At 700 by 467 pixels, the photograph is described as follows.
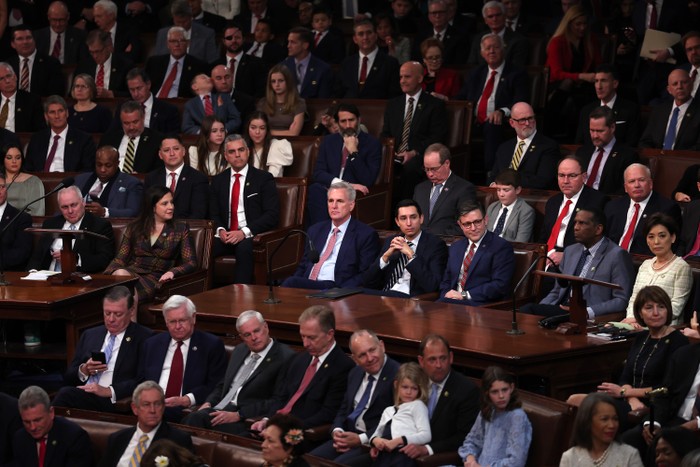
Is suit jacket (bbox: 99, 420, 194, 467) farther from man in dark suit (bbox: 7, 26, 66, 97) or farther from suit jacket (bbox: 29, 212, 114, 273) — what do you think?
man in dark suit (bbox: 7, 26, 66, 97)

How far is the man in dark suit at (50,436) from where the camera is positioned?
6816 mm

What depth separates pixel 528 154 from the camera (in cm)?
1020

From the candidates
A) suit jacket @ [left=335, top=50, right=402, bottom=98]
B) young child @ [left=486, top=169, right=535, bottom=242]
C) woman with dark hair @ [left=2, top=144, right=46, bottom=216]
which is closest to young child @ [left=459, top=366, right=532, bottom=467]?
young child @ [left=486, top=169, right=535, bottom=242]

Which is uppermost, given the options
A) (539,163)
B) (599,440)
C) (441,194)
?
(539,163)

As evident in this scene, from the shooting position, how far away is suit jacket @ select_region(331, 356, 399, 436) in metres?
6.96

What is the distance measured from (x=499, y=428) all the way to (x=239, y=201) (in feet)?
13.3

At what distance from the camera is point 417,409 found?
674 cm

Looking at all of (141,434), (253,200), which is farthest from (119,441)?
(253,200)

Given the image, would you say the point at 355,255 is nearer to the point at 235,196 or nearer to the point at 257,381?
the point at 235,196

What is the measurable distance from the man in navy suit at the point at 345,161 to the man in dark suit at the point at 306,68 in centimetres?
121

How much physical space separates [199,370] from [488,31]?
5459mm

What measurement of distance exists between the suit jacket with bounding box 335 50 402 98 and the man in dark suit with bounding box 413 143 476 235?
2.05 meters

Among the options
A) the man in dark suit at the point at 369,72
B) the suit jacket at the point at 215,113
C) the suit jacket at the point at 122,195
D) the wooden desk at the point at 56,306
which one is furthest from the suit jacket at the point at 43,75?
the wooden desk at the point at 56,306

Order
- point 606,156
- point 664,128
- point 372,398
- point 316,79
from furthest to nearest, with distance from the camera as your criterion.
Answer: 1. point 316,79
2. point 664,128
3. point 606,156
4. point 372,398
